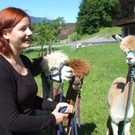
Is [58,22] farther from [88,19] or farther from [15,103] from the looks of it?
[15,103]

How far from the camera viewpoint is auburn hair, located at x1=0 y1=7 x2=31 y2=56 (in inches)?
39.8

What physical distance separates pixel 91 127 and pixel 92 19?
3782 centimetres

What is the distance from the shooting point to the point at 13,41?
107cm

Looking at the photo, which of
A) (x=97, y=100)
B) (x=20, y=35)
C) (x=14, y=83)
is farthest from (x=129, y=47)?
(x=97, y=100)

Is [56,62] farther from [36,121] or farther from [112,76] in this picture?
[112,76]

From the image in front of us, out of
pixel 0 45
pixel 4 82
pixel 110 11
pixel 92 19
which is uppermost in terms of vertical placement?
pixel 110 11

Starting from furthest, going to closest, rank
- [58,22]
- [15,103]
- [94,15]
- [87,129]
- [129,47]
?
[94,15], [58,22], [87,129], [129,47], [15,103]

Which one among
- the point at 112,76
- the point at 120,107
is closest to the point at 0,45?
the point at 120,107

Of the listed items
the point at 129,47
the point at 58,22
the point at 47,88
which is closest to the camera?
the point at 129,47

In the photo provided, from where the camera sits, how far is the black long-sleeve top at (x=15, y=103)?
3.06 feet

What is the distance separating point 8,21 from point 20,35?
0.13 metres

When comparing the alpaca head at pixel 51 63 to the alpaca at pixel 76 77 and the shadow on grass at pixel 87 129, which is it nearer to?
the alpaca at pixel 76 77

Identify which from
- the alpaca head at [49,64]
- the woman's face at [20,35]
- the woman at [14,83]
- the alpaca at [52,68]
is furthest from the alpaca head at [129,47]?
the woman's face at [20,35]

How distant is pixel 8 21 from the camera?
3.32 feet
